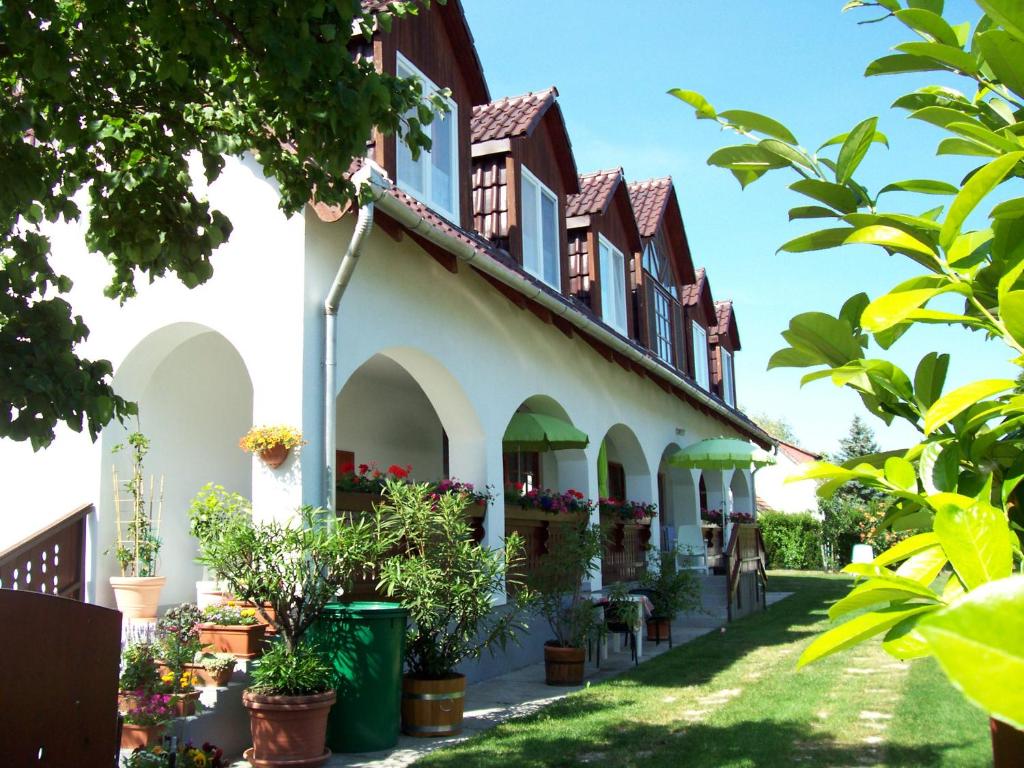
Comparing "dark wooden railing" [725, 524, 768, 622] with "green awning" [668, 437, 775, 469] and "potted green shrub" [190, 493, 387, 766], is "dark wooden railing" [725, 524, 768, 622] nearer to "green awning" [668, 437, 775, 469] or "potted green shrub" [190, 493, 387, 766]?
"green awning" [668, 437, 775, 469]

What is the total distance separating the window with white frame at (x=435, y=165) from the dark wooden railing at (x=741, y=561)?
8.70 m

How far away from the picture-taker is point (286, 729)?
681cm

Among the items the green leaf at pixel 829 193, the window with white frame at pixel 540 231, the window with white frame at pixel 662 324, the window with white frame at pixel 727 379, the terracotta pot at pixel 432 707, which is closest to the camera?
the green leaf at pixel 829 193

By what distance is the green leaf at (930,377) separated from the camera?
1.23 meters

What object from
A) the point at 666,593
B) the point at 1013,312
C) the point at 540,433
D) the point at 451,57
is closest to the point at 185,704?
the point at 540,433

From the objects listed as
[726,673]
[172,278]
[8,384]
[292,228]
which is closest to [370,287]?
[292,228]

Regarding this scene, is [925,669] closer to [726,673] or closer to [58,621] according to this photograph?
[726,673]

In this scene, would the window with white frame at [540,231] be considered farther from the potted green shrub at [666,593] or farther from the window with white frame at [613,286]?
the potted green shrub at [666,593]

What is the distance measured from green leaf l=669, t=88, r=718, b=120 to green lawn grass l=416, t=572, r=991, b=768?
616 centimetres

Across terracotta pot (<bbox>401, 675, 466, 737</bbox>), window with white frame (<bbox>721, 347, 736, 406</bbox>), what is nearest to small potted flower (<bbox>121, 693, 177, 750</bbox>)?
terracotta pot (<bbox>401, 675, 466, 737</bbox>)

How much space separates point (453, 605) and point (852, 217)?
7502mm

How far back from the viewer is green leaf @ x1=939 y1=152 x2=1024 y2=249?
0.99m

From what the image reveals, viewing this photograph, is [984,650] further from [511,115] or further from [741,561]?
[741,561]

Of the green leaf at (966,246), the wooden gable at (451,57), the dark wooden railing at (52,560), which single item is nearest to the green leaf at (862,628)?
the green leaf at (966,246)
